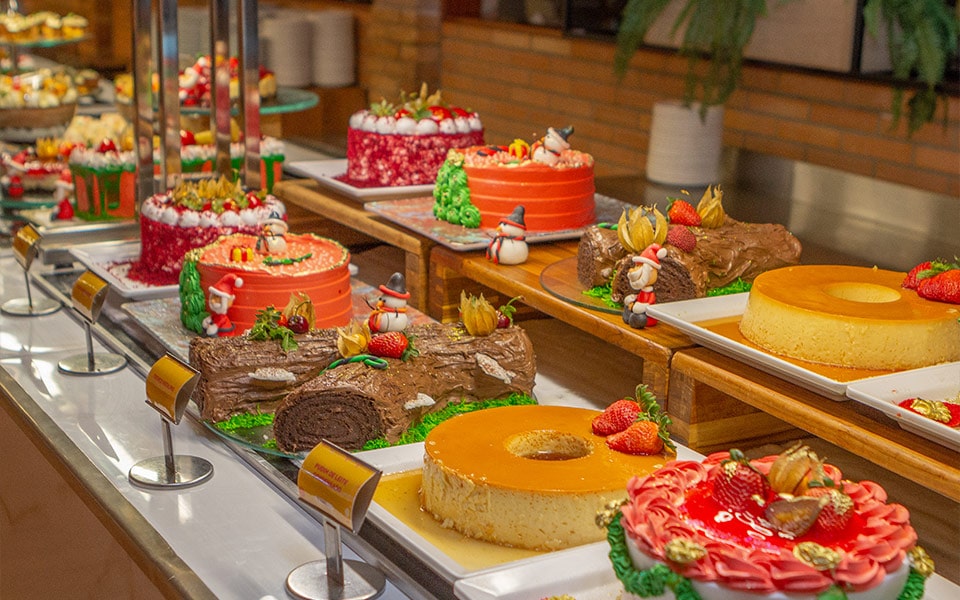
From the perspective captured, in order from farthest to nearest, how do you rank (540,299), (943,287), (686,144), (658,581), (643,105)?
(643,105)
(686,144)
(540,299)
(943,287)
(658,581)

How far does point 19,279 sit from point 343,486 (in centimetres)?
183

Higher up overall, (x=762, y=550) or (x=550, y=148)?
(x=550, y=148)

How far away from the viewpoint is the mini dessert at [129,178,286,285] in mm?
2674

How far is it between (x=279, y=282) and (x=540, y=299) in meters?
0.50

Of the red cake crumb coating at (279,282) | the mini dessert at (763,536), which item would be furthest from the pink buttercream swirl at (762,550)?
the red cake crumb coating at (279,282)

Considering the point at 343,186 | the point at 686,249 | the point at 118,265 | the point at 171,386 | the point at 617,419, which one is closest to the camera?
the point at 617,419

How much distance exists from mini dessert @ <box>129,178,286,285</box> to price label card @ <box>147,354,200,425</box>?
0.80 meters

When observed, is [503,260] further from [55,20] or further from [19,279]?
[55,20]

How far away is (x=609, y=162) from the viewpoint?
493 centimetres

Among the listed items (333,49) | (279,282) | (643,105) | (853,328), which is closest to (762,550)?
(853,328)

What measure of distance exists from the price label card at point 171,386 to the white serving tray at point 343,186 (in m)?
1.46

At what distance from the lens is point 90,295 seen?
2227mm

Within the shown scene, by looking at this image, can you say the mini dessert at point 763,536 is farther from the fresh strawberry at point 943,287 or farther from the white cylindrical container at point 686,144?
the white cylindrical container at point 686,144

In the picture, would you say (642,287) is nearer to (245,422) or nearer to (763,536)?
(245,422)
